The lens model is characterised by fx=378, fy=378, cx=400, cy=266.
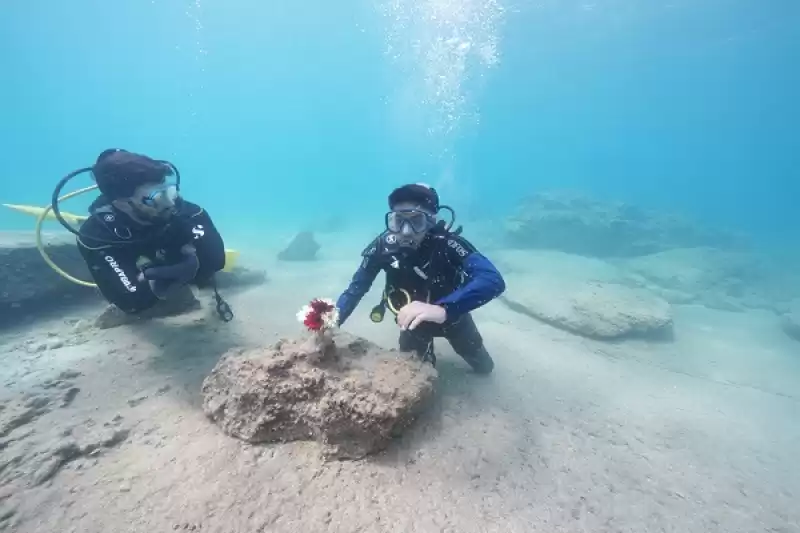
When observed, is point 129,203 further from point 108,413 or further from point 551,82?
point 551,82

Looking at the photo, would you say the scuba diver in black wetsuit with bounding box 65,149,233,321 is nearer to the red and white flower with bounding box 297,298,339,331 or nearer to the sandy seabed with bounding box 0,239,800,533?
the sandy seabed with bounding box 0,239,800,533

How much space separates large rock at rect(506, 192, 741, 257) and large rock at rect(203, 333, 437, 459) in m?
18.6

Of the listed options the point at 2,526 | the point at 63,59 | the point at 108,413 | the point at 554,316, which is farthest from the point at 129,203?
the point at 63,59

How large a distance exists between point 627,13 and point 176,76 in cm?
10622

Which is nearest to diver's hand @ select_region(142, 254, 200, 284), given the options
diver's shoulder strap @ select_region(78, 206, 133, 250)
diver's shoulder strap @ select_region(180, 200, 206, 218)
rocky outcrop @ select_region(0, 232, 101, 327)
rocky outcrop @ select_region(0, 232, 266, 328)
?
diver's shoulder strap @ select_region(78, 206, 133, 250)

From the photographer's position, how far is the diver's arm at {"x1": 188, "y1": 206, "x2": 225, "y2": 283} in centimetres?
399

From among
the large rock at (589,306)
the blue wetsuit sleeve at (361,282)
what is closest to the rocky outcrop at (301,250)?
the large rock at (589,306)

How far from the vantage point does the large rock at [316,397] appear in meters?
2.33

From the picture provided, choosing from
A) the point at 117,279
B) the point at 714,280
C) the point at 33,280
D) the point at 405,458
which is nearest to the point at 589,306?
the point at 405,458

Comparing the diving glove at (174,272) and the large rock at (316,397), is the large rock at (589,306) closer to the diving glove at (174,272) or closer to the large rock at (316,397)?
the large rock at (316,397)

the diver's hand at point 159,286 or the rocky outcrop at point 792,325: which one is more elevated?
the diver's hand at point 159,286

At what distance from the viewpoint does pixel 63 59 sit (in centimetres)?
6794

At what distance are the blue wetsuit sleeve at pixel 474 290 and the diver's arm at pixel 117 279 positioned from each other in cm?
259

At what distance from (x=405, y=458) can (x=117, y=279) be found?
114 inches
